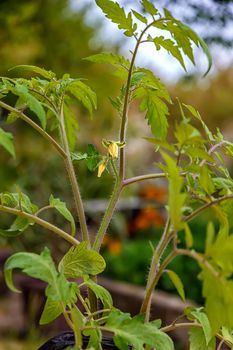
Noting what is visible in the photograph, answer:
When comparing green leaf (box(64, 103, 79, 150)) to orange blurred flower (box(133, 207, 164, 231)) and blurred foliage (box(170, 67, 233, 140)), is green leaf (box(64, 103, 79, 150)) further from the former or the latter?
blurred foliage (box(170, 67, 233, 140))

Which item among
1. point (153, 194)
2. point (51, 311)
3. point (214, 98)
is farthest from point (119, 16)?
point (214, 98)

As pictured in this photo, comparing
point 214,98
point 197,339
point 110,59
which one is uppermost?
point 110,59

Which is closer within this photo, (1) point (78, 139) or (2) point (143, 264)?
(2) point (143, 264)

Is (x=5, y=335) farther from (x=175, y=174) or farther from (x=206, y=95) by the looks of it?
(x=206, y=95)

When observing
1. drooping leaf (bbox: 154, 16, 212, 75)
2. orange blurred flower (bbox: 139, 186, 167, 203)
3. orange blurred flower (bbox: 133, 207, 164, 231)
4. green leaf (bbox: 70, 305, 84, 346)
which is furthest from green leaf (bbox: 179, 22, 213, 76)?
orange blurred flower (bbox: 139, 186, 167, 203)

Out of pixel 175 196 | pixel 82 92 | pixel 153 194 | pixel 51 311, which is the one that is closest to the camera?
pixel 175 196

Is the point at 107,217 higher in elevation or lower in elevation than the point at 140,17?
lower

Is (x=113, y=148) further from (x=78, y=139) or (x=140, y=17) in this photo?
(x=78, y=139)

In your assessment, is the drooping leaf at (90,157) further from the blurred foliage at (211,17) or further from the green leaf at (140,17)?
the blurred foliage at (211,17)

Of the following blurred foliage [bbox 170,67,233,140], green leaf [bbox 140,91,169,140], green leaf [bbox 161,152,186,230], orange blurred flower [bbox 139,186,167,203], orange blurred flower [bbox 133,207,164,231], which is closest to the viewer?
green leaf [bbox 161,152,186,230]
